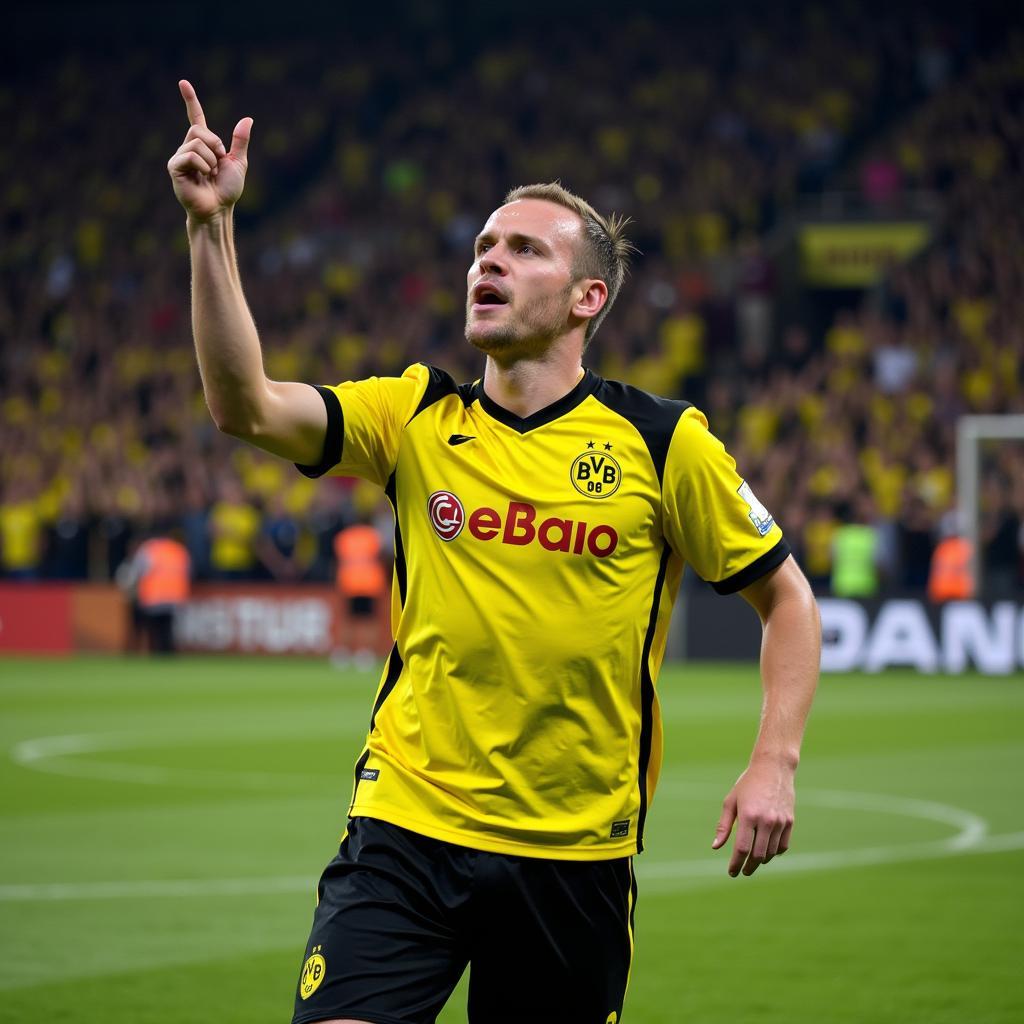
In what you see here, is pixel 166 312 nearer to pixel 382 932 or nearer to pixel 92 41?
pixel 92 41

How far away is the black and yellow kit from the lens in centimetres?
417

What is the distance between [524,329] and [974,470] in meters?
20.2

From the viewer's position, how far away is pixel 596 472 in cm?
429

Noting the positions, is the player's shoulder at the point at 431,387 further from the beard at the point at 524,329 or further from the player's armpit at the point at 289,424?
the player's armpit at the point at 289,424

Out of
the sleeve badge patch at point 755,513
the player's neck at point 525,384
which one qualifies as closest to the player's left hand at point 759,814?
the sleeve badge patch at point 755,513

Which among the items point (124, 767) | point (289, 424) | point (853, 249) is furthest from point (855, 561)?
point (289, 424)

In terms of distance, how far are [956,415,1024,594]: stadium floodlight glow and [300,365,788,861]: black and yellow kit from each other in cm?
1969

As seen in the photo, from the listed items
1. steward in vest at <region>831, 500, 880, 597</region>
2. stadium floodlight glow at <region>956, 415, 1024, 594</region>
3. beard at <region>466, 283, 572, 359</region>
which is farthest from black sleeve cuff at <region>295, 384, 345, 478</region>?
steward in vest at <region>831, 500, 880, 597</region>

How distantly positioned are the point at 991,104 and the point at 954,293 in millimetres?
4277

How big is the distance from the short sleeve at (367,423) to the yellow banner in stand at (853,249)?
27775 millimetres

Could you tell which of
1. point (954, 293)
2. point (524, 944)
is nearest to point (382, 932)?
point (524, 944)

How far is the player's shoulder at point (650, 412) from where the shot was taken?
434 cm

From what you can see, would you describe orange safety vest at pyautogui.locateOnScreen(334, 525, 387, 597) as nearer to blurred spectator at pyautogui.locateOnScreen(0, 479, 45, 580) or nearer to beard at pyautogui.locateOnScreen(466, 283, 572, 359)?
blurred spectator at pyautogui.locateOnScreen(0, 479, 45, 580)

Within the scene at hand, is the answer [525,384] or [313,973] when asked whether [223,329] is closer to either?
[525,384]
